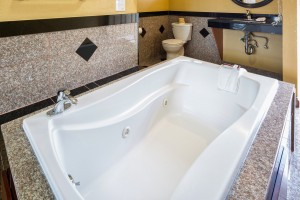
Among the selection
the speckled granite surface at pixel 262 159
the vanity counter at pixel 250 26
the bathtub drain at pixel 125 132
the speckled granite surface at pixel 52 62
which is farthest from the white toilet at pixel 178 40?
the speckled granite surface at pixel 262 159

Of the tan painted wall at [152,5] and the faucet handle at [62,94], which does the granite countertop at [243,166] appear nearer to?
the faucet handle at [62,94]

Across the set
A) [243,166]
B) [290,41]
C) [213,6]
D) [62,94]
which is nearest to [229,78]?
[290,41]

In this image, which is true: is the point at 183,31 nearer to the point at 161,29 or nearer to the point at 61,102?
the point at 161,29

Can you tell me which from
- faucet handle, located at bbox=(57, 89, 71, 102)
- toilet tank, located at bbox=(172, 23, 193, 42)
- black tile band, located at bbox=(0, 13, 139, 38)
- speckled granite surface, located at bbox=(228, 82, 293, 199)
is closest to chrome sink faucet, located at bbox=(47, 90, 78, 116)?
faucet handle, located at bbox=(57, 89, 71, 102)

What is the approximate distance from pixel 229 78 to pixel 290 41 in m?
0.77

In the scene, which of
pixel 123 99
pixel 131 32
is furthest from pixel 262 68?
pixel 123 99

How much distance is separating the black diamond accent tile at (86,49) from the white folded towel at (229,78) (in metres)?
1.13

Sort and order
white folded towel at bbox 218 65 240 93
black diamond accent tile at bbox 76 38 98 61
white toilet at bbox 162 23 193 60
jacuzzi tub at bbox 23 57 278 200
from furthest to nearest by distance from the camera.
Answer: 1. white toilet at bbox 162 23 193 60
2. white folded towel at bbox 218 65 240 93
3. black diamond accent tile at bbox 76 38 98 61
4. jacuzzi tub at bbox 23 57 278 200

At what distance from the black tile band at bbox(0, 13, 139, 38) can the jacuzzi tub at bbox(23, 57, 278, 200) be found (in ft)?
1.71

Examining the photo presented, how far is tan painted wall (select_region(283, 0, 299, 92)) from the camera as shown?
200 centimetres

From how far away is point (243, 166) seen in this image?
0.94 m

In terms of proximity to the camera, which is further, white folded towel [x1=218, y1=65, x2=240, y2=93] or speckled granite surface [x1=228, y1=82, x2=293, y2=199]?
white folded towel [x1=218, y1=65, x2=240, y2=93]

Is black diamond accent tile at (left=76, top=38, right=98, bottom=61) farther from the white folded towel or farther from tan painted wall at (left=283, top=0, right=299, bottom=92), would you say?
tan painted wall at (left=283, top=0, right=299, bottom=92)

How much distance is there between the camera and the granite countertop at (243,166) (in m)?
0.82
